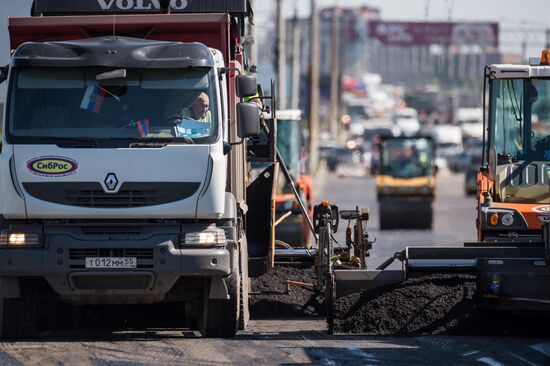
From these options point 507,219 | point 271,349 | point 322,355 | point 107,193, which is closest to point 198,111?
point 107,193

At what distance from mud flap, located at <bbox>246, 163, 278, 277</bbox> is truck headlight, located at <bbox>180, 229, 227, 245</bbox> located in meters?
3.05

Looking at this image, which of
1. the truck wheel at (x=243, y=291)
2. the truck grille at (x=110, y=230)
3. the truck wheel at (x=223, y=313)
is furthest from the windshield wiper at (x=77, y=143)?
the truck wheel at (x=243, y=291)

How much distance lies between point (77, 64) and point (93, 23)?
938 mm

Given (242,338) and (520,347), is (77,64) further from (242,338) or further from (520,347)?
(520,347)

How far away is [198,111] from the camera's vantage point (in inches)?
496

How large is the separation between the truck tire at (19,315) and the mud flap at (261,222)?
323 centimetres

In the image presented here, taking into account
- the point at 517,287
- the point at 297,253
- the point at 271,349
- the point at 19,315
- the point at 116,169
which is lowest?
the point at 271,349

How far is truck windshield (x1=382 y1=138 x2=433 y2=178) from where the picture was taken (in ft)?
137

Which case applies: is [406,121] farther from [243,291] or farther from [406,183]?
[243,291]

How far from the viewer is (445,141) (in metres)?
116

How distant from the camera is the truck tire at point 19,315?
1295cm

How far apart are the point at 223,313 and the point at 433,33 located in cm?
8760

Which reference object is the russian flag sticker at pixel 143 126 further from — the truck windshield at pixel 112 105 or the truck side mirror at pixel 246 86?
the truck side mirror at pixel 246 86

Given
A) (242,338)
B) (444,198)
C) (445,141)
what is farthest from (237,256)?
(445,141)
